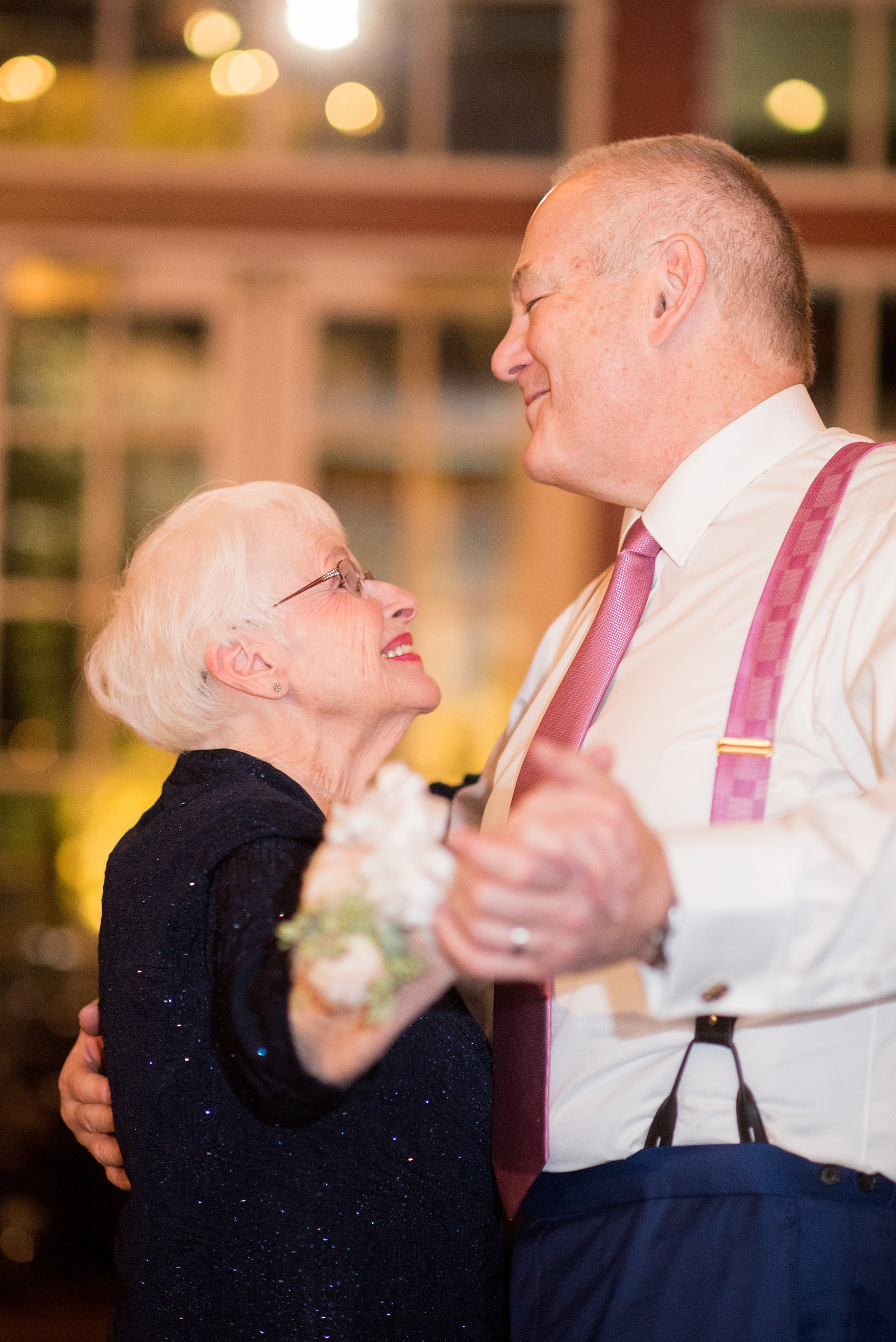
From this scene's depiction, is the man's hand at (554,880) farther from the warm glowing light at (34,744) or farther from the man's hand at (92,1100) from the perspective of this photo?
the warm glowing light at (34,744)

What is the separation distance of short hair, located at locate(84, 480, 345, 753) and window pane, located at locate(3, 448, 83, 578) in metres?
2.90

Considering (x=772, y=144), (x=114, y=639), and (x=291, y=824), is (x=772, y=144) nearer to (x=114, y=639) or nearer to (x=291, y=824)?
(x=114, y=639)

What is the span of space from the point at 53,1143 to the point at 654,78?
12.3 ft

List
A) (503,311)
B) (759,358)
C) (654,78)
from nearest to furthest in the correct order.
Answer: (759,358), (654,78), (503,311)

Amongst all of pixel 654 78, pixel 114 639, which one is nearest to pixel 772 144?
pixel 654 78

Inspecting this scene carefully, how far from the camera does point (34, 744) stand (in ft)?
14.3

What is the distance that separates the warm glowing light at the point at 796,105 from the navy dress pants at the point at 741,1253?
12.4ft

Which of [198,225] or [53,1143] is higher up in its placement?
[198,225]

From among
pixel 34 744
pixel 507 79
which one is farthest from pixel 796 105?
pixel 34 744

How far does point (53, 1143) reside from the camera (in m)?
3.61

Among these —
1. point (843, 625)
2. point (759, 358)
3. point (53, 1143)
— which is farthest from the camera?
point (53, 1143)

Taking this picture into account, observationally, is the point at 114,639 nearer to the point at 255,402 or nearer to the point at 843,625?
the point at 843,625

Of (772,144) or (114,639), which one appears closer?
(114,639)

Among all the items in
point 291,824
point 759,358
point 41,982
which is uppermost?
point 759,358
